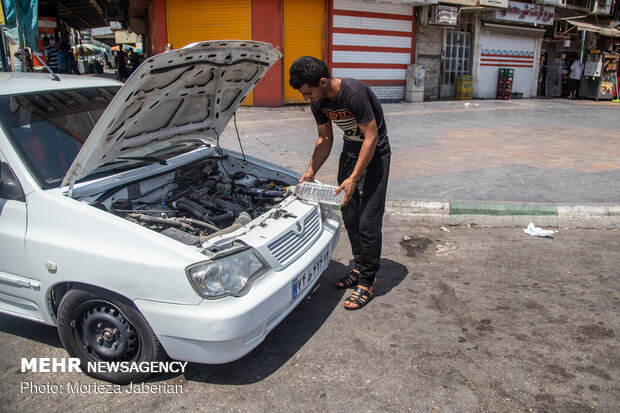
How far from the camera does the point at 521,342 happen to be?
10.1 feet

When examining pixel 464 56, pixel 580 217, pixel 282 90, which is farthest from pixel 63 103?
pixel 464 56

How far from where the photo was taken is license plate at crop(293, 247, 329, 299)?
9.45 feet

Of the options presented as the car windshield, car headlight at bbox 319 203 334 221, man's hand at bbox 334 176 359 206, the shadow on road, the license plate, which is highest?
the car windshield

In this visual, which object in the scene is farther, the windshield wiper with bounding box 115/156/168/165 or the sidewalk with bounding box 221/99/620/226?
the sidewalk with bounding box 221/99/620/226

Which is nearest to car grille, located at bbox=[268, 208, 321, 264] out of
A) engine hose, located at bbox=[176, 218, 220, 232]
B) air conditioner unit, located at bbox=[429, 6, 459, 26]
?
engine hose, located at bbox=[176, 218, 220, 232]

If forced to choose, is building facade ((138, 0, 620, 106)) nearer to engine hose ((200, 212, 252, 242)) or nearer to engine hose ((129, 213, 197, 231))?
engine hose ((200, 212, 252, 242))

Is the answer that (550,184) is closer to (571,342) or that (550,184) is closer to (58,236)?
(571,342)

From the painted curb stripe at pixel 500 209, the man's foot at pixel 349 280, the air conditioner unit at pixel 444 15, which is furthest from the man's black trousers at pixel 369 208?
the air conditioner unit at pixel 444 15

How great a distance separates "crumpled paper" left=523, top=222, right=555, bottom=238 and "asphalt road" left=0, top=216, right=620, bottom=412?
2.61ft

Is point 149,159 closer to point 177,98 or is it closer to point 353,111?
point 177,98

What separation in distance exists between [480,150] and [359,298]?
21.2 feet

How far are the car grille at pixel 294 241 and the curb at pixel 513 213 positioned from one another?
258 cm

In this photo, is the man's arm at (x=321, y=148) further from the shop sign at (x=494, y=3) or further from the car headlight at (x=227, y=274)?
the shop sign at (x=494, y=3)

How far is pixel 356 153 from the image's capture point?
11.7 ft
